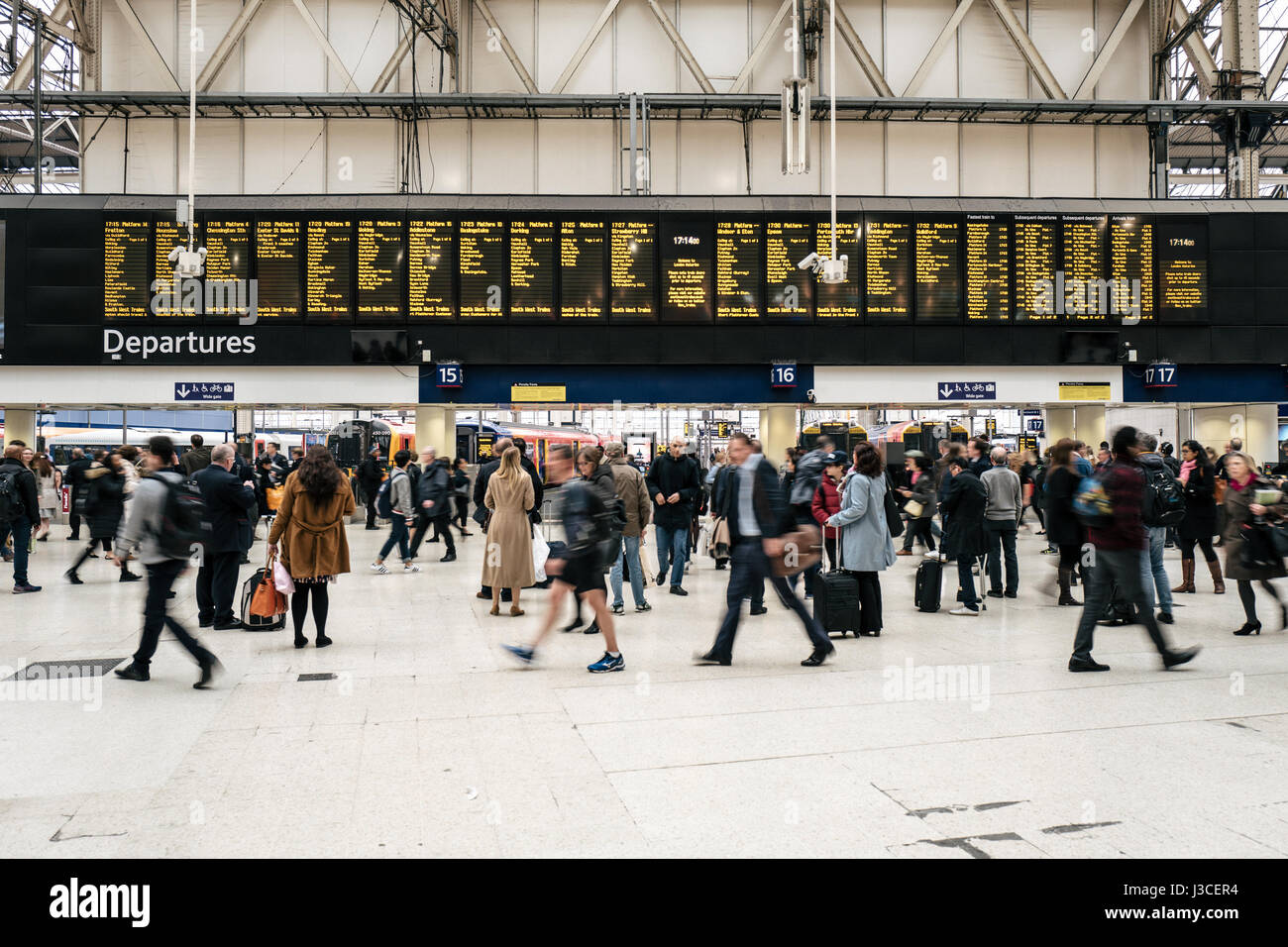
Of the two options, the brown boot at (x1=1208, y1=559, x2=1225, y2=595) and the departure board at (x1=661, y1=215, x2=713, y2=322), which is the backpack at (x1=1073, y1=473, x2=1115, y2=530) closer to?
the brown boot at (x1=1208, y1=559, x2=1225, y2=595)

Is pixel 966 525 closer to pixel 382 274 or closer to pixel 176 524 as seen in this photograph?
pixel 176 524

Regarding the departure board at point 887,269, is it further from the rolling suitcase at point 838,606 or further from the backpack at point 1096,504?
the backpack at point 1096,504

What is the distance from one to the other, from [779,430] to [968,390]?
369 centimetres

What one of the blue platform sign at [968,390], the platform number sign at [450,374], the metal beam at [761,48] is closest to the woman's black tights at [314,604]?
the platform number sign at [450,374]

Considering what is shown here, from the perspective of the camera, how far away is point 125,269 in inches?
691

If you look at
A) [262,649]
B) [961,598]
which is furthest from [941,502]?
[262,649]

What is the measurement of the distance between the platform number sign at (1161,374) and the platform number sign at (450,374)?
13.2m

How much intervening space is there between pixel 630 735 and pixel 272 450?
14054mm

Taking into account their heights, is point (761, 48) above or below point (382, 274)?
above

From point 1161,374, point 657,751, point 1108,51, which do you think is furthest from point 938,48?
point 657,751

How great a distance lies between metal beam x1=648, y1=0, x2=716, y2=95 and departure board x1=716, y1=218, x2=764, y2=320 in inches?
144

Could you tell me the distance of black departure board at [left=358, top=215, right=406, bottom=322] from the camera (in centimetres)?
1772

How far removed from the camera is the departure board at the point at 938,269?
59.2 ft

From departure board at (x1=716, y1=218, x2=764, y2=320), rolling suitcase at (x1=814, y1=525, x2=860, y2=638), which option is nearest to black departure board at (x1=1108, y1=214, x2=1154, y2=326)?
departure board at (x1=716, y1=218, x2=764, y2=320)
